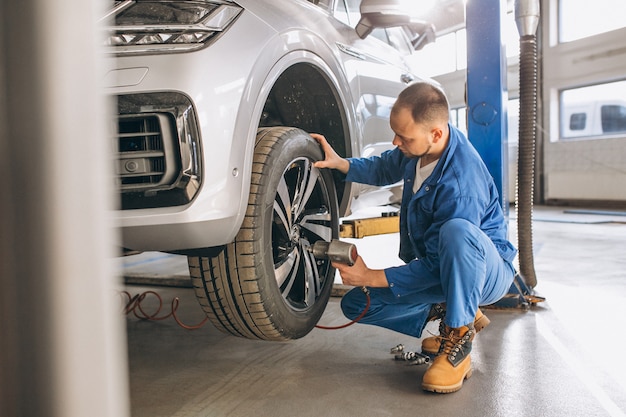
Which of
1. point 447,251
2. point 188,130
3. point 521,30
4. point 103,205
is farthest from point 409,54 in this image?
point 103,205

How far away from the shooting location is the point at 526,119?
2809mm

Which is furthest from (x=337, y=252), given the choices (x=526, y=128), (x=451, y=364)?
(x=526, y=128)

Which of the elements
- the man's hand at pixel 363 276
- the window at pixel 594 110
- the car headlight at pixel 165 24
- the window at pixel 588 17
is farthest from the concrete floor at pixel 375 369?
the window at pixel 588 17

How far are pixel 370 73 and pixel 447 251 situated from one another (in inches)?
49.9

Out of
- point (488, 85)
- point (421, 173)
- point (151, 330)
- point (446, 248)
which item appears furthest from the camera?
point (488, 85)

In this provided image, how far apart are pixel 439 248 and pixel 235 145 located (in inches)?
29.3

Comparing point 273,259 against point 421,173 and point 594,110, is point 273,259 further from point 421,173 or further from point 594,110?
point 594,110

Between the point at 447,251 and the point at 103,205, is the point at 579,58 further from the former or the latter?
the point at 103,205

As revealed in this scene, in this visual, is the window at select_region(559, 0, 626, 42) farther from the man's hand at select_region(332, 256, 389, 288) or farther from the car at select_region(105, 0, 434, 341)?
the man's hand at select_region(332, 256, 389, 288)

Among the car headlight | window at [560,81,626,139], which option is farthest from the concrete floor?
window at [560,81,626,139]

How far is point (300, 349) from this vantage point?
2.17m

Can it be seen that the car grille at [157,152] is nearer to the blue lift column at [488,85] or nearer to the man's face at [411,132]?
the man's face at [411,132]

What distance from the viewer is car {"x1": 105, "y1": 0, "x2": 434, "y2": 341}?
4.64 feet

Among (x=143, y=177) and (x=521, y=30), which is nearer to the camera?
(x=143, y=177)
